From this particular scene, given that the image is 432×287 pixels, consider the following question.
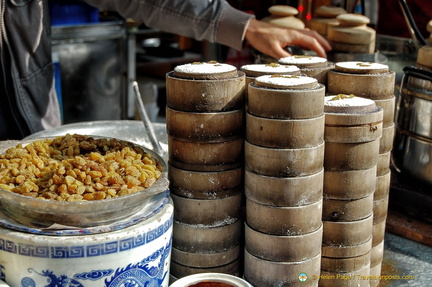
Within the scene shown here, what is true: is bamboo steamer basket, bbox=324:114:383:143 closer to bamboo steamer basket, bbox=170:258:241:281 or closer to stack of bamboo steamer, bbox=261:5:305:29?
bamboo steamer basket, bbox=170:258:241:281

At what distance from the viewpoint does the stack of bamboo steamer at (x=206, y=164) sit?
128 cm

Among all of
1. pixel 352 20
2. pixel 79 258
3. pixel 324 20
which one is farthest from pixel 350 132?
pixel 324 20

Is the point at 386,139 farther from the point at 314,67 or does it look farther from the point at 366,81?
A: the point at 314,67

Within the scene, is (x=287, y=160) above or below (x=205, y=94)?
below

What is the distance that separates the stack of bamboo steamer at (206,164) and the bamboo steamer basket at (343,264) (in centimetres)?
24

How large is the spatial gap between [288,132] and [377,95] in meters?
0.39

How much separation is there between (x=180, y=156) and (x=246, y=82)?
0.26 meters

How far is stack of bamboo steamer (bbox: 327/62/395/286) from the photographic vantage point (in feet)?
4.78

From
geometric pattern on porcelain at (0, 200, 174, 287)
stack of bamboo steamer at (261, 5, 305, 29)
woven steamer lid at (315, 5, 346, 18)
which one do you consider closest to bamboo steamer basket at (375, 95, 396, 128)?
geometric pattern on porcelain at (0, 200, 174, 287)

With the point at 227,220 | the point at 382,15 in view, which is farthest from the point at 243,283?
the point at 382,15

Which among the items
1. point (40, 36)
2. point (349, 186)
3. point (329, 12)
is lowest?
point (349, 186)

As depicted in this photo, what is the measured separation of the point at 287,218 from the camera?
4.14 feet

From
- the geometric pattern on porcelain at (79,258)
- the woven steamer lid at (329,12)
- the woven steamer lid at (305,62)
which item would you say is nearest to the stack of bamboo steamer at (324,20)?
the woven steamer lid at (329,12)

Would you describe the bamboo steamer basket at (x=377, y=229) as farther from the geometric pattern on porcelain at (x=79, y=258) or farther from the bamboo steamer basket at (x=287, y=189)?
the geometric pattern on porcelain at (x=79, y=258)
